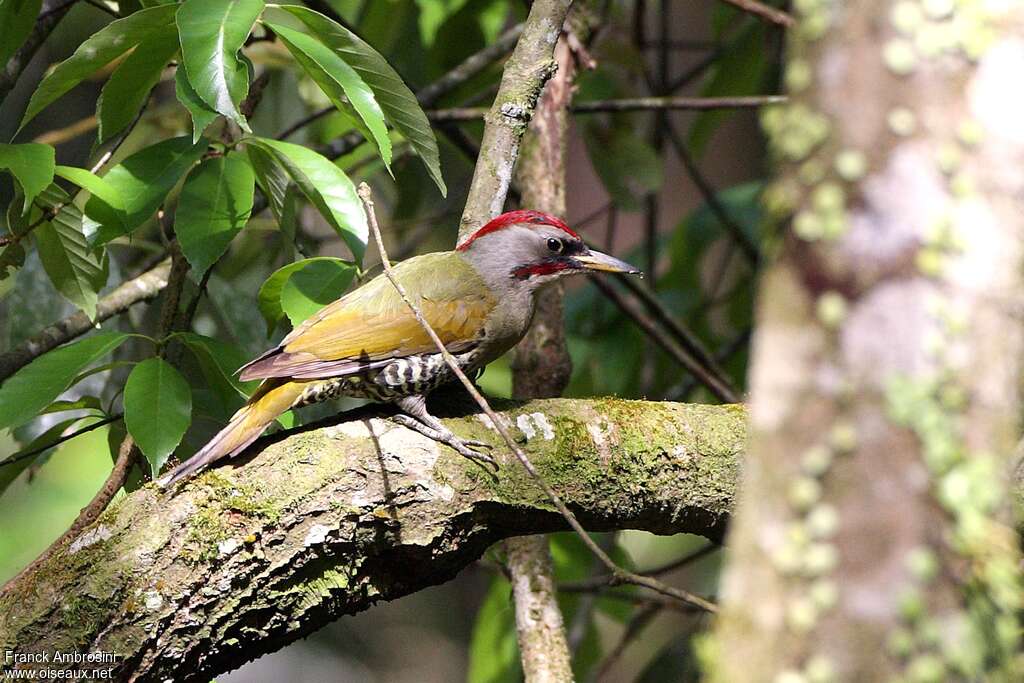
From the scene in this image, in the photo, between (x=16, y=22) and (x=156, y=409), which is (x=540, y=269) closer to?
(x=156, y=409)

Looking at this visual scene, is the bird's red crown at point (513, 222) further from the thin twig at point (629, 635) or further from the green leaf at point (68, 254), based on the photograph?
the thin twig at point (629, 635)

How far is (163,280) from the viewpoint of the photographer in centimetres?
342

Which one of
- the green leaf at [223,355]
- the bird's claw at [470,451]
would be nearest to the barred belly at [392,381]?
the green leaf at [223,355]

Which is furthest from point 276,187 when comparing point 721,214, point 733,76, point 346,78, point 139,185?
point 733,76

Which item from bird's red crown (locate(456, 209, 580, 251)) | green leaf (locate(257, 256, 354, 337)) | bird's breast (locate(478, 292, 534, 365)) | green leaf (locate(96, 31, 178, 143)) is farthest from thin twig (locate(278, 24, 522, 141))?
green leaf (locate(96, 31, 178, 143))

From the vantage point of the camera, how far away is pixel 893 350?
41.0 inches

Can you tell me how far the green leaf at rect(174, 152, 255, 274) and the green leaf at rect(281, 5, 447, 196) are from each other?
1.27 feet

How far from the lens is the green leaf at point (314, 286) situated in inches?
105

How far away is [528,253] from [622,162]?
1.44m

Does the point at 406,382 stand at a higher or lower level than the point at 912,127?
lower

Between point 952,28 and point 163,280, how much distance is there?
2830 mm

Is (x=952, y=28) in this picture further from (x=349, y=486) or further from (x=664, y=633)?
(x=664, y=633)

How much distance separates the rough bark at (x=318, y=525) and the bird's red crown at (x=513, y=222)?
2.37 feet

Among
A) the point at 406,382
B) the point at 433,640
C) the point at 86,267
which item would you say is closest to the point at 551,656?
the point at 406,382
